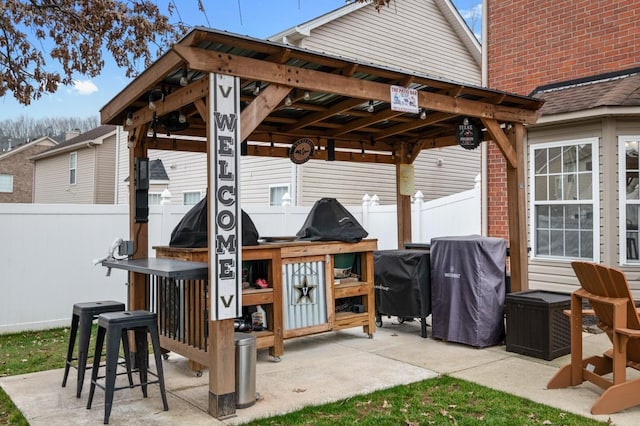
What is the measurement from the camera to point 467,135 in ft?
23.0

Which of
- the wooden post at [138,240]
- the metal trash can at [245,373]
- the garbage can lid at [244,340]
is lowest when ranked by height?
the metal trash can at [245,373]

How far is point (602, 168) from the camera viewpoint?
774cm

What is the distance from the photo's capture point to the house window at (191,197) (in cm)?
1580

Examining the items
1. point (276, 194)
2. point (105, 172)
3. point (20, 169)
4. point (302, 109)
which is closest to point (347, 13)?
point (276, 194)

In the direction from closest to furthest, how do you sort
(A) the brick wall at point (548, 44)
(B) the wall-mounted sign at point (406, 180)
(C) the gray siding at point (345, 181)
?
(A) the brick wall at point (548, 44) → (B) the wall-mounted sign at point (406, 180) → (C) the gray siding at point (345, 181)

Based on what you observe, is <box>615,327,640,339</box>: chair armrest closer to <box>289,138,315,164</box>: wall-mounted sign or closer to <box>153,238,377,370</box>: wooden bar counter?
<box>153,238,377,370</box>: wooden bar counter

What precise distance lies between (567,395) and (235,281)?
9.84 feet

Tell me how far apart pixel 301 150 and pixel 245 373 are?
12.7 feet

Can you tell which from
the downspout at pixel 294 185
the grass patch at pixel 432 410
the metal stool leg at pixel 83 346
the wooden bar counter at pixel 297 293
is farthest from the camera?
the downspout at pixel 294 185

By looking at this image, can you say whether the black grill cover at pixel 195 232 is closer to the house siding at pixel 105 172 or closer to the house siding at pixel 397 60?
the house siding at pixel 397 60

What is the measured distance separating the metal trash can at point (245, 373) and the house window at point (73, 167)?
21.8 meters

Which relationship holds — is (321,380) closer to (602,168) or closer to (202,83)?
(202,83)

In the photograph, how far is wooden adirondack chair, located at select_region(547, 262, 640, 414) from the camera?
13.6 ft

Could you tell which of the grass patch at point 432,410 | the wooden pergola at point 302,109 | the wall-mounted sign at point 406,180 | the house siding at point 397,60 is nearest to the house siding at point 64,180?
the house siding at point 397,60
